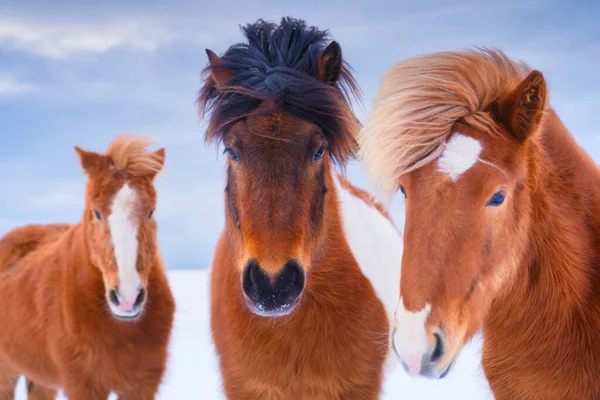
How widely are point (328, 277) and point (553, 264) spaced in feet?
4.17

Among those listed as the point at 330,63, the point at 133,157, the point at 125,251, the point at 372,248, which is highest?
the point at 330,63

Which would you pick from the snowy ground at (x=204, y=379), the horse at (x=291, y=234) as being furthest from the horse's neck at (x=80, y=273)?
the horse at (x=291, y=234)

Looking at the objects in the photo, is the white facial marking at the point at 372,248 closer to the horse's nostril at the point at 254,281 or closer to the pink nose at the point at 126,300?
the horse's nostril at the point at 254,281

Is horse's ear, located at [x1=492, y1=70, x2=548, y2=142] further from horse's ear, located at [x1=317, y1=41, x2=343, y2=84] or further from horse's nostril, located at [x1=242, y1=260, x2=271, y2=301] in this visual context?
horse's nostril, located at [x1=242, y1=260, x2=271, y2=301]

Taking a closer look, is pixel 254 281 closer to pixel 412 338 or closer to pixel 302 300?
pixel 302 300

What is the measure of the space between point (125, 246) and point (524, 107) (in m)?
3.15

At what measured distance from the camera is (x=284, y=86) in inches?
137

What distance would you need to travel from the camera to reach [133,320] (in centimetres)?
516

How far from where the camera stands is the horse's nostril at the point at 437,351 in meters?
2.43

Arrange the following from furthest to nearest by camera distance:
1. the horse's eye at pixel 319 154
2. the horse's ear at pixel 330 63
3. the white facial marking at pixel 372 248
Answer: the white facial marking at pixel 372 248
the horse's ear at pixel 330 63
the horse's eye at pixel 319 154

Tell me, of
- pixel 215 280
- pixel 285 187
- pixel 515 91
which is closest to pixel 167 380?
pixel 215 280

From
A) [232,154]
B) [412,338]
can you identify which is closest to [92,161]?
[232,154]

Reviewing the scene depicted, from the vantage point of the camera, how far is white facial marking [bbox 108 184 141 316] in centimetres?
479

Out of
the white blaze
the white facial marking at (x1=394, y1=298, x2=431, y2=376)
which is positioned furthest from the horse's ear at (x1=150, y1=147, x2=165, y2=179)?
the white facial marking at (x1=394, y1=298, x2=431, y2=376)
